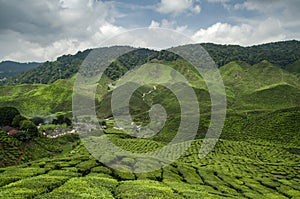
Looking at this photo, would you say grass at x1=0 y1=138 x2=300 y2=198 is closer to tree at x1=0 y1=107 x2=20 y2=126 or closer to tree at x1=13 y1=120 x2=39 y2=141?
tree at x1=13 y1=120 x2=39 y2=141

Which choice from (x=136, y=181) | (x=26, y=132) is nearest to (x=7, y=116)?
(x=26, y=132)

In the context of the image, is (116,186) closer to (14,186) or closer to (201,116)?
(14,186)

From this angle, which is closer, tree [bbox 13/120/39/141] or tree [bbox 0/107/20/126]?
tree [bbox 13/120/39/141]

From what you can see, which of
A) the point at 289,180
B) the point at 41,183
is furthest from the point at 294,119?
the point at 41,183

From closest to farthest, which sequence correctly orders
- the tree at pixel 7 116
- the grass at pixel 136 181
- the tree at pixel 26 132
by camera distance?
the grass at pixel 136 181, the tree at pixel 26 132, the tree at pixel 7 116

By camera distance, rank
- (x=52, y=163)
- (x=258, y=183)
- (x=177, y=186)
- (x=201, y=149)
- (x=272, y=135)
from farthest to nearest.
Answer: (x=272, y=135) → (x=201, y=149) → (x=258, y=183) → (x=52, y=163) → (x=177, y=186)

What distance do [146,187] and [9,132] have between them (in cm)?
5996

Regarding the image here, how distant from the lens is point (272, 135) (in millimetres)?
121188

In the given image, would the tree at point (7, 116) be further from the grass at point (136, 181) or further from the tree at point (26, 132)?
the grass at point (136, 181)

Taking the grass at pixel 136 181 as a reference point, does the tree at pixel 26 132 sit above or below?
above

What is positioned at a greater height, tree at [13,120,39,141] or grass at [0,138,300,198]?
tree at [13,120,39,141]

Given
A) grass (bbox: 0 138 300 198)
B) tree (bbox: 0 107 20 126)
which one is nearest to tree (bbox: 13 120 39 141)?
tree (bbox: 0 107 20 126)

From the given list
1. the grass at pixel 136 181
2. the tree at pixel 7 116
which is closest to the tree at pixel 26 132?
the tree at pixel 7 116

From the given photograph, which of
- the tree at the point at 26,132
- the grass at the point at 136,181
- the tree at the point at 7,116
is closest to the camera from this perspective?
the grass at the point at 136,181
